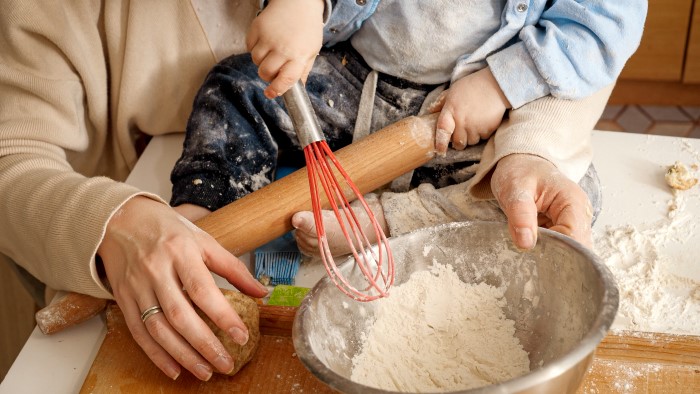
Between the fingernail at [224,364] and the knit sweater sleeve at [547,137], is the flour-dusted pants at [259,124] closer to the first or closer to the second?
the knit sweater sleeve at [547,137]

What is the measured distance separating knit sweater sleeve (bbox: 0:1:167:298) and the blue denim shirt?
1.20ft

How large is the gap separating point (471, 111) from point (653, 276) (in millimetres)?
276

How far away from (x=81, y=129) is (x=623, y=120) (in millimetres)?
1507

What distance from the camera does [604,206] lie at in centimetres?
99

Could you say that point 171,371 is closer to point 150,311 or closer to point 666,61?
point 150,311

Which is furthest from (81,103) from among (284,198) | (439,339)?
(439,339)

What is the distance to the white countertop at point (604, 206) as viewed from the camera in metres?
0.82

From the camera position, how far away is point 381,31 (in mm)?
1027

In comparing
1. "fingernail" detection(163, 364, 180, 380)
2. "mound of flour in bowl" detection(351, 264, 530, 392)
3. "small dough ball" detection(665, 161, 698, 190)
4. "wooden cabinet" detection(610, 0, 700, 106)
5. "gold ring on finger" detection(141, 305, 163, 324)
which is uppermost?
"gold ring on finger" detection(141, 305, 163, 324)

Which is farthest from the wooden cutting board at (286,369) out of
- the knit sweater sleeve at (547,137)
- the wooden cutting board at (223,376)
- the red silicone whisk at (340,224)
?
the knit sweater sleeve at (547,137)

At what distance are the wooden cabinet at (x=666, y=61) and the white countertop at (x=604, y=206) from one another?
0.85 metres

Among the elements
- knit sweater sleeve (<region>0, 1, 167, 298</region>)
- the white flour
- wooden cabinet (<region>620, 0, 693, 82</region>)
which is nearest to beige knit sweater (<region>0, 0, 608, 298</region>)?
knit sweater sleeve (<region>0, 1, 167, 298</region>)

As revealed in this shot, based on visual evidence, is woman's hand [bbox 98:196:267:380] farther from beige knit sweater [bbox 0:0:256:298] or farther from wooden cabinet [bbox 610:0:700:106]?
wooden cabinet [bbox 610:0:700:106]

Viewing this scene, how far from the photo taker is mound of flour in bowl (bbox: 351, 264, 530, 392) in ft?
2.39
